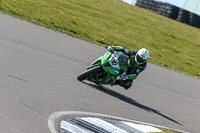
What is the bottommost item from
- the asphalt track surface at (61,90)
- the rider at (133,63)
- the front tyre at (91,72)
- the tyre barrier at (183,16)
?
the asphalt track surface at (61,90)

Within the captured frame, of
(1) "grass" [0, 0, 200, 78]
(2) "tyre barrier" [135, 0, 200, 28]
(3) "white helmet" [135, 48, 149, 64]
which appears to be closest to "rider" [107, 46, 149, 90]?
(3) "white helmet" [135, 48, 149, 64]

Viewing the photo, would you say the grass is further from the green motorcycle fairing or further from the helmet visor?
the helmet visor

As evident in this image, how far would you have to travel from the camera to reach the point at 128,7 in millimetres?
29125

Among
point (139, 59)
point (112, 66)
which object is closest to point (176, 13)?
point (139, 59)

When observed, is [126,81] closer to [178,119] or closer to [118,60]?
[118,60]

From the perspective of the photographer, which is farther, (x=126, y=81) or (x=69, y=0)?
(x=69, y=0)

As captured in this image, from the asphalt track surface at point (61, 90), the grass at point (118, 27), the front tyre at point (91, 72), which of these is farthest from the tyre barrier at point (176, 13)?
the front tyre at point (91, 72)

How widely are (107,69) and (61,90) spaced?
152 centimetres

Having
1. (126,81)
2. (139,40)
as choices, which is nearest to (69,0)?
(139,40)

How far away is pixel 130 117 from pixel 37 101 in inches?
84.9

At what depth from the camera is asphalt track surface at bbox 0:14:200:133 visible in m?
5.44

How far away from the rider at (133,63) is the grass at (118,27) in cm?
673

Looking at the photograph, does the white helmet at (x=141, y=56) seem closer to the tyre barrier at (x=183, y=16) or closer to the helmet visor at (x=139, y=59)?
the helmet visor at (x=139, y=59)

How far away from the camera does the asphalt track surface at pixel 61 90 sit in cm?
544
